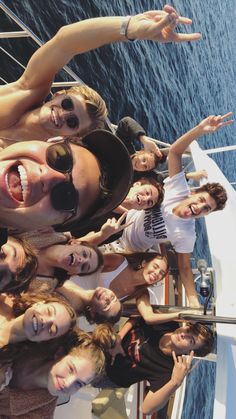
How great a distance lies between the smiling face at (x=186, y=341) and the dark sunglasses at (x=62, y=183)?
2.21 meters

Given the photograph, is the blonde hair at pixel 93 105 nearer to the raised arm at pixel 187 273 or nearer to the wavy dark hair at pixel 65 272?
the wavy dark hair at pixel 65 272

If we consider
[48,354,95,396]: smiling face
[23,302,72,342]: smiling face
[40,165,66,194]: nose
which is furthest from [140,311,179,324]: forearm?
[40,165,66,194]: nose

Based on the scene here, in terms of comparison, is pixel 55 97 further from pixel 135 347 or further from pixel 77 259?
pixel 135 347

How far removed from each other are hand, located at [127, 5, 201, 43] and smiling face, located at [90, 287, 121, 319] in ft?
6.57

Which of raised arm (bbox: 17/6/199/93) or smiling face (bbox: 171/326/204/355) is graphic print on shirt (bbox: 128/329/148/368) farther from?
raised arm (bbox: 17/6/199/93)

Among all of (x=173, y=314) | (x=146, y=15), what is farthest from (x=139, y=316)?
(x=146, y=15)

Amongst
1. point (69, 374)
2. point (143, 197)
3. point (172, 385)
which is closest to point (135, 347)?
point (172, 385)

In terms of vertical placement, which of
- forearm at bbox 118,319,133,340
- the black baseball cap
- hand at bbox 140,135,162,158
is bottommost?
forearm at bbox 118,319,133,340

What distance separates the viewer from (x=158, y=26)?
1784 millimetres

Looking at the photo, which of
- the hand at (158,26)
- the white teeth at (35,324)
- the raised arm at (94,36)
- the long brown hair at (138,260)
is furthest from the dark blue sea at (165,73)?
the hand at (158,26)

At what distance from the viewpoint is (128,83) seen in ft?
38.5

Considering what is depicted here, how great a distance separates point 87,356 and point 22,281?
68cm

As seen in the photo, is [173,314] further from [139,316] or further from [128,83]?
[128,83]

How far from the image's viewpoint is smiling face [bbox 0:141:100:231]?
1.57 m
